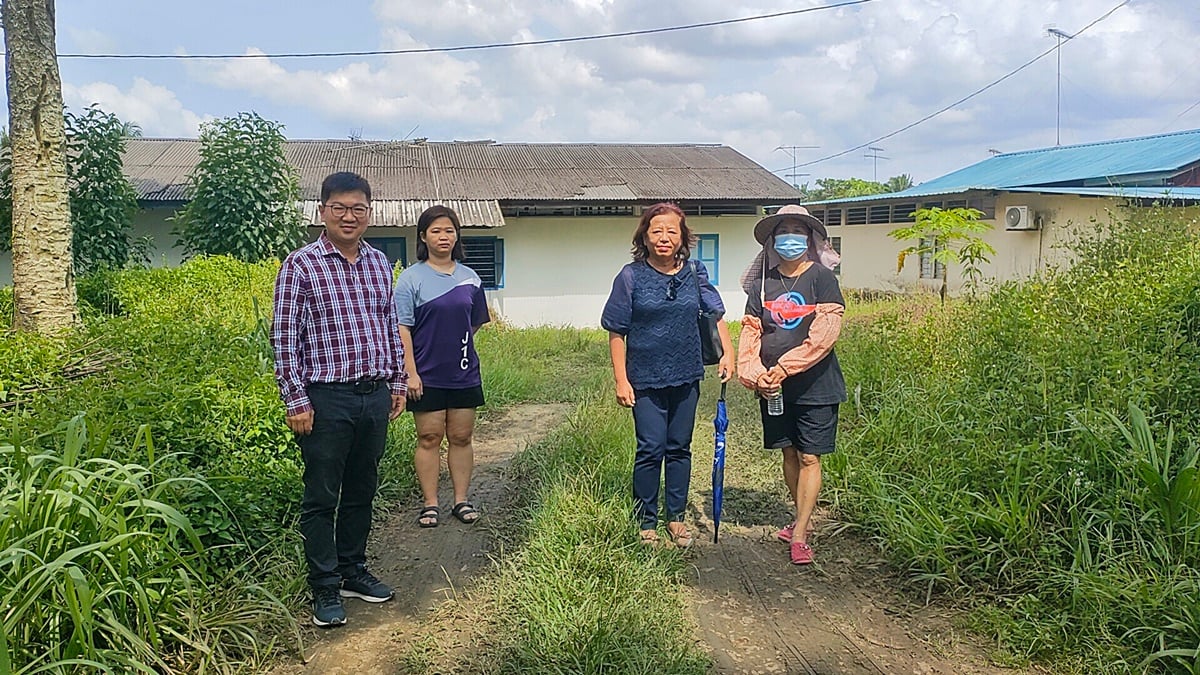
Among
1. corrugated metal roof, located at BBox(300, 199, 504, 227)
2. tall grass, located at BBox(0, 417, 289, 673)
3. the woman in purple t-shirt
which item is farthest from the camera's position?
corrugated metal roof, located at BBox(300, 199, 504, 227)

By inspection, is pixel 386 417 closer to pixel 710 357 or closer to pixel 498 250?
pixel 710 357

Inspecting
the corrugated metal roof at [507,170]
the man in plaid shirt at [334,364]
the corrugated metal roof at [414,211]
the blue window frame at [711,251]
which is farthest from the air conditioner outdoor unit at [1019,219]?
the man in plaid shirt at [334,364]

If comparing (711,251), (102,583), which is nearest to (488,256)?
(711,251)

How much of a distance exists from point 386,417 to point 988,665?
247cm

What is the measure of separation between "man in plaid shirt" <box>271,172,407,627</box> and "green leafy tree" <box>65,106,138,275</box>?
7990 mm

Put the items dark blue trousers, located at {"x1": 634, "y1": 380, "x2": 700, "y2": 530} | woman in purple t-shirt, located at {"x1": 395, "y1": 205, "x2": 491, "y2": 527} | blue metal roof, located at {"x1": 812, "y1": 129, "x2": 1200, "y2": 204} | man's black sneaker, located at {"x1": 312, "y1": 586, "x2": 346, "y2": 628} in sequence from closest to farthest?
1. man's black sneaker, located at {"x1": 312, "y1": 586, "x2": 346, "y2": 628}
2. dark blue trousers, located at {"x1": 634, "y1": 380, "x2": 700, "y2": 530}
3. woman in purple t-shirt, located at {"x1": 395, "y1": 205, "x2": 491, "y2": 527}
4. blue metal roof, located at {"x1": 812, "y1": 129, "x2": 1200, "y2": 204}

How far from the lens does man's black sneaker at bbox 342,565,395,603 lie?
3.73m

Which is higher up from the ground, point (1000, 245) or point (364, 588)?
point (1000, 245)

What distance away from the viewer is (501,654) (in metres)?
3.12

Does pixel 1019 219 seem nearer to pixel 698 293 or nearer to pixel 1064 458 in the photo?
pixel 1064 458

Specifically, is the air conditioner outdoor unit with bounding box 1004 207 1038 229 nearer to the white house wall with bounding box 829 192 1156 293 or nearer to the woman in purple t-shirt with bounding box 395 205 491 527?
the white house wall with bounding box 829 192 1156 293

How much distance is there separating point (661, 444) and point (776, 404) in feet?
1.91

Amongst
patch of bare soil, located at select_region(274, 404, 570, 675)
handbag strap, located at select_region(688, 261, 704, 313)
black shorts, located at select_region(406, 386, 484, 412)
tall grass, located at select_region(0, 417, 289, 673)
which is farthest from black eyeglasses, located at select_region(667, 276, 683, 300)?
tall grass, located at select_region(0, 417, 289, 673)

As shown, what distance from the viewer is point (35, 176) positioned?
606 centimetres
